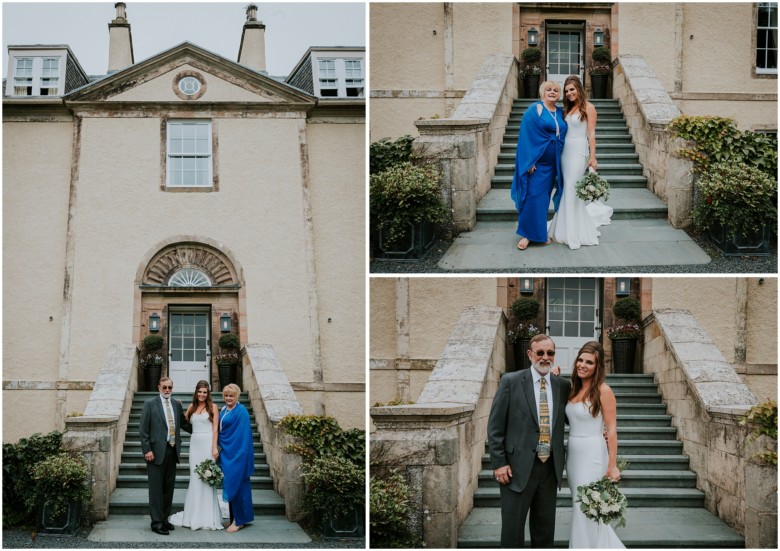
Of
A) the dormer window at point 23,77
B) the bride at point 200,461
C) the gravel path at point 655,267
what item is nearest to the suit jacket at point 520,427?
the gravel path at point 655,267

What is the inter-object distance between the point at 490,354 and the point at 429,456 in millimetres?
2273

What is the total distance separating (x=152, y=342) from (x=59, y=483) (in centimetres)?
685

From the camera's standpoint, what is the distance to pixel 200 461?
31.9 ft

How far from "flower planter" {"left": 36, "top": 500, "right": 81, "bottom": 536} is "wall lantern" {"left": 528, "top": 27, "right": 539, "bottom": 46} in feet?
32.5

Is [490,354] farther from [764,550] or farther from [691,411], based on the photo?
[764,550]

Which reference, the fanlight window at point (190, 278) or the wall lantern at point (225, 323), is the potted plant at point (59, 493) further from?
the fanlight window at point (190, 278)

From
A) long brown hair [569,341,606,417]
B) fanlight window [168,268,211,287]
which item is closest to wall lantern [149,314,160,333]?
fanlight window [168,268,211,287]

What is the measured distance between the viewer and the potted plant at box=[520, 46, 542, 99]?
1441 centimetres

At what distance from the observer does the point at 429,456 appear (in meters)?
7.11

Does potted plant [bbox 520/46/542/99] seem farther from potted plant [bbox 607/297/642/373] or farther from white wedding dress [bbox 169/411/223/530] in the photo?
white wedding dress [bbox 169/411/223/530]

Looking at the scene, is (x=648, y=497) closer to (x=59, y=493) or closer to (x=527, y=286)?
(x=527, y=286)

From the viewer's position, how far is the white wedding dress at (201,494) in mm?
9719

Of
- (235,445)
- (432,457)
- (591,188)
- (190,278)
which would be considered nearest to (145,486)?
(235,445)

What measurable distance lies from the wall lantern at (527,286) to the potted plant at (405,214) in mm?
3586
